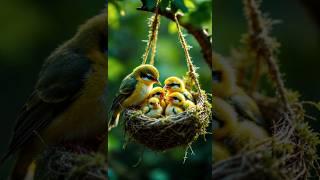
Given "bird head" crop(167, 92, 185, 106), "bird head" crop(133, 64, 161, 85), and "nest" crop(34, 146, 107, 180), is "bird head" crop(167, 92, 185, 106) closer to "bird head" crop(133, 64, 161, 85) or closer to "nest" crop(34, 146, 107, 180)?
"bird head" crop(133, 64, 161, 85)

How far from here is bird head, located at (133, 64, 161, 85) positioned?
2338 millimetres

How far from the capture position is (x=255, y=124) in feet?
7.91

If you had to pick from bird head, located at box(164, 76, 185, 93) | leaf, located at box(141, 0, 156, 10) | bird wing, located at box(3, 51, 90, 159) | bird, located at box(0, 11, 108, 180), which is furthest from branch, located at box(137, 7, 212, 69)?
bird wing, located at box(3, 51, 90, 159)

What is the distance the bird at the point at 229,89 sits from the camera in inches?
95.2

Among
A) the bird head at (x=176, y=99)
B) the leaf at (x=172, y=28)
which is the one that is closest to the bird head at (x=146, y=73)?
the bird head at (x=176, y=99)

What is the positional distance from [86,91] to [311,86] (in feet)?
3.38

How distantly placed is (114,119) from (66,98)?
24 cm

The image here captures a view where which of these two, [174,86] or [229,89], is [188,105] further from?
[229,89]

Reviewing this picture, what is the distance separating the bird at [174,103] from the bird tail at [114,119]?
0.21m

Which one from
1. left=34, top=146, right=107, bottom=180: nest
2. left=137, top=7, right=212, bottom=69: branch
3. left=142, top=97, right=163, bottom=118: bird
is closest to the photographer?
left=34, top=146, right=107, bottom=180: nest

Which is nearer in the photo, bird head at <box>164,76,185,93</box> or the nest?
the nest

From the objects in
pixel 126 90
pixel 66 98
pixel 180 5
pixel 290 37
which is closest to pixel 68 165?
pixel 66 98

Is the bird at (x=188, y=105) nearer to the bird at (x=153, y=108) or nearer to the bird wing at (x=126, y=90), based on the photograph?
the bird at (x=153, y=108)

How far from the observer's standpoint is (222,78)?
2.44m
